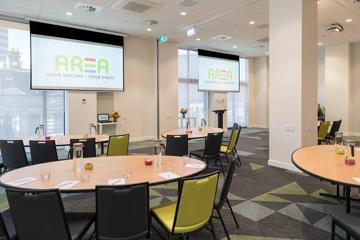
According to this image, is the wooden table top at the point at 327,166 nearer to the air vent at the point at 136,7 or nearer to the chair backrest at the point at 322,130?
the chair backrest at the point at 322,130

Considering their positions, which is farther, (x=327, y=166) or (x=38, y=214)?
(x=327, y=166)

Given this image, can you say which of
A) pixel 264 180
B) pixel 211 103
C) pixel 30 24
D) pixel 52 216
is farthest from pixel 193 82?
pixel 52 216

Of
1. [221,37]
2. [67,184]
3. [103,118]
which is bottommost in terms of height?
[67,184]

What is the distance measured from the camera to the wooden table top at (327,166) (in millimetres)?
2070

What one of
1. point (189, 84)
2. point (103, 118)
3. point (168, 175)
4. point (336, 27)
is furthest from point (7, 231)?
point (189, 84)

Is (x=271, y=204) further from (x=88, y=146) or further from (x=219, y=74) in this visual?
(x=219, y=74)

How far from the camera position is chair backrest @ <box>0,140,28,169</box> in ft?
12.9

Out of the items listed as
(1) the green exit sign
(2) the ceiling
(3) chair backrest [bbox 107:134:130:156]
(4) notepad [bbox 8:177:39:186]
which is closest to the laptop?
(2) the ceiling

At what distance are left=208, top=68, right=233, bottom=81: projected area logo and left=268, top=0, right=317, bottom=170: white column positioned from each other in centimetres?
530

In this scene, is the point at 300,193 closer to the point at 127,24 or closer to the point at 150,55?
the point at 127,24

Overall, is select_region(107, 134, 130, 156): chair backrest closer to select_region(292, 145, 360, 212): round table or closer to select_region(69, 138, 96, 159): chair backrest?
select_region(69, 138, 96, 159): chair backrest

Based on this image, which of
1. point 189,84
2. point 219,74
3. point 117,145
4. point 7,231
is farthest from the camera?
point 219,74

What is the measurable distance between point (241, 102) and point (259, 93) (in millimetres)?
997

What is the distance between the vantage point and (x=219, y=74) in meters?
10.8
